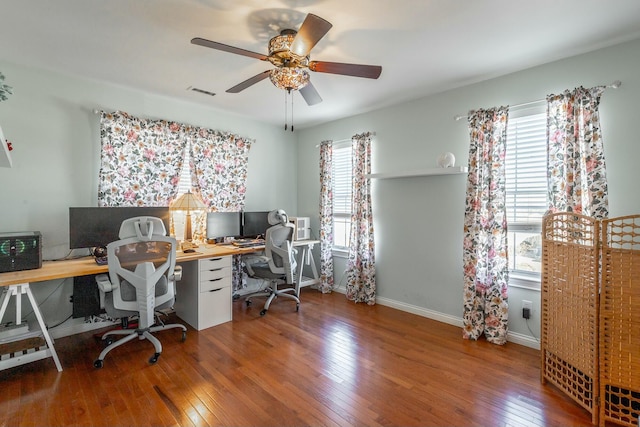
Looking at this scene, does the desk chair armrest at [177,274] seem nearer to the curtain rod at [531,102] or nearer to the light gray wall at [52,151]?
the light gray wall at [52,151]

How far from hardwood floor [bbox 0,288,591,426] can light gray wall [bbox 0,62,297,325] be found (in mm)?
1007

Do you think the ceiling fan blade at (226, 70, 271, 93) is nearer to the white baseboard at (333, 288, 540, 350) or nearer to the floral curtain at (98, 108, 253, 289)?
the floral curtain at (98, 108, 253, 289)

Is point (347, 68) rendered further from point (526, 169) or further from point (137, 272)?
point (137, 272)

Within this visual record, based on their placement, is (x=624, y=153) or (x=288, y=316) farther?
(x=288, y=316)

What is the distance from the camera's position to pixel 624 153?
90.5 inches

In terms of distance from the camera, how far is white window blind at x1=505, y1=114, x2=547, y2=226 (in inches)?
107

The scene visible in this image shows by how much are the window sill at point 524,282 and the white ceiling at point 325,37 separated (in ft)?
6.31

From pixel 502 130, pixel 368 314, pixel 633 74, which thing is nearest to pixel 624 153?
pixel 633 74

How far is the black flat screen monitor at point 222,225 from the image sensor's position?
3791 mm

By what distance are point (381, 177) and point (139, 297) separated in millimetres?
2752

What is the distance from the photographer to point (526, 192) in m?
2.79

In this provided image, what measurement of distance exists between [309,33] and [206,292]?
2613 millimetres

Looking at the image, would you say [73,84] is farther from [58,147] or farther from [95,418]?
[95,418]

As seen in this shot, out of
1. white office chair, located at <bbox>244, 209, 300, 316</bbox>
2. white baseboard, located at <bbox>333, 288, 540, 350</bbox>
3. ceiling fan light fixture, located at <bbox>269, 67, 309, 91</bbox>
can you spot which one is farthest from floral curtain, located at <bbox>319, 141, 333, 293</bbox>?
ceiling fan light fixture, located at <bbox>269, 67, 309, 91</bbox>
